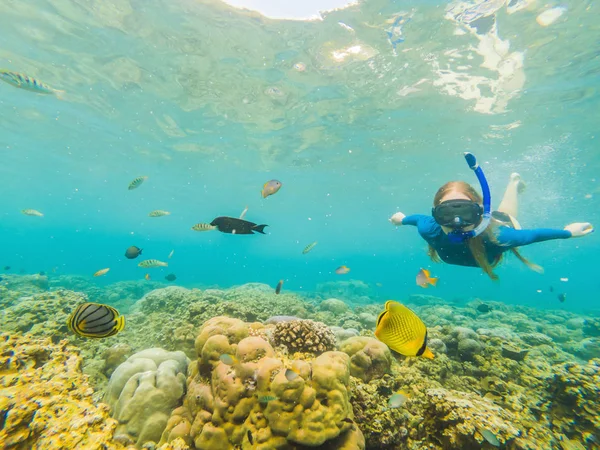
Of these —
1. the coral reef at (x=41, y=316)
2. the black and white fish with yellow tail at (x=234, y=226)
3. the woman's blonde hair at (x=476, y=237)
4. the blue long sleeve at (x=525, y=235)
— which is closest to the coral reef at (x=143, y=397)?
the black and white fish with yellow tail at (x=234, y=226)

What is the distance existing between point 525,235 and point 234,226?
3.86 metres

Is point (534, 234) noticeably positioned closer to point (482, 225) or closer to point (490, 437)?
point (482, 225)

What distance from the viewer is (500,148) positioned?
23.0 m

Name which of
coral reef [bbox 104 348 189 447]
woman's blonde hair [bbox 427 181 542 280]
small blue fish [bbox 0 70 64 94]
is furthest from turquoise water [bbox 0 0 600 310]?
small blue fish [bbox 0 70 64 94]

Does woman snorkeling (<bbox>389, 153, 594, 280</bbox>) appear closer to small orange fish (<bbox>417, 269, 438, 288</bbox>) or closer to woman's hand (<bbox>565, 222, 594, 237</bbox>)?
woman's hand (<bbox>565, 222, 594, 237</bbox>)

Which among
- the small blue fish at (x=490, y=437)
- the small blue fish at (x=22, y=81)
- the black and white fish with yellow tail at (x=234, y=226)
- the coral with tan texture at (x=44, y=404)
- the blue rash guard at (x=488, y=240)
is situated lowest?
the coral with tan texture at (x=44, y=404)

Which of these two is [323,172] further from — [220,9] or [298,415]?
[298,415]

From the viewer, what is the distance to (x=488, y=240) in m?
3.74

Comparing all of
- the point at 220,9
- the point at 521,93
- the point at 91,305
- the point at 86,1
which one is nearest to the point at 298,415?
the point at 91,305

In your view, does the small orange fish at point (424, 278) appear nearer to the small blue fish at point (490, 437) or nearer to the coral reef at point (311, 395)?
the coral reef at point (311, 395)

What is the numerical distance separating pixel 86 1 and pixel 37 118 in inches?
712

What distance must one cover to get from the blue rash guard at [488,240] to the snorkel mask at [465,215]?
0.30 m

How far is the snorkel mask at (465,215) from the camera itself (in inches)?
135

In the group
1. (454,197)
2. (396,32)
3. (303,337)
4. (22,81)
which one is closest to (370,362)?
(303,337)
